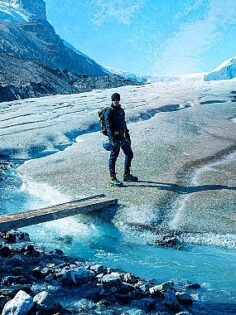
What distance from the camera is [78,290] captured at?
292 inches

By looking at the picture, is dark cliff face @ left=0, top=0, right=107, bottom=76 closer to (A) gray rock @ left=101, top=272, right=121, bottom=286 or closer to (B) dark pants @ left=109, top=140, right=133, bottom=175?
(B) dark pants @ left=109, top=140, right=133, bottom=175

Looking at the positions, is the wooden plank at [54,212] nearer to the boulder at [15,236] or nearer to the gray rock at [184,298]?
the boulder at [15,236]

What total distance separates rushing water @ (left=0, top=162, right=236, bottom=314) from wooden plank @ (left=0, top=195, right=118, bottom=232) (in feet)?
1.04

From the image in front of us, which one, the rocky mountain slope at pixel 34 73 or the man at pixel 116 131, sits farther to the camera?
the rocky mountain slope at pixel 34 73

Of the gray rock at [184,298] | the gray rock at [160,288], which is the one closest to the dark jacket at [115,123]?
the gray rock at [160,288]

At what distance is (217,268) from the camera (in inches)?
346

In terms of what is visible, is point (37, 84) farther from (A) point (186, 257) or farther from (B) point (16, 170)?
(A) point (186, 257)

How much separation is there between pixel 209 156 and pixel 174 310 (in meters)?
11.1

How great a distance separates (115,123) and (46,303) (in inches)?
297

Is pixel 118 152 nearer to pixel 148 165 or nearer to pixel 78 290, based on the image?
pixel 148 165

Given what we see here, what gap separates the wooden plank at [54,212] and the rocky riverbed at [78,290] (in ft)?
3.54

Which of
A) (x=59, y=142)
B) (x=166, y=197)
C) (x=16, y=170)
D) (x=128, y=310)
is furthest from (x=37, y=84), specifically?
(x=128, y=310)

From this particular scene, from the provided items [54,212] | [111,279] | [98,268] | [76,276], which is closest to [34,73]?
[54,212]

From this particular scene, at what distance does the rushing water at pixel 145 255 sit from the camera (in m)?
7.75
